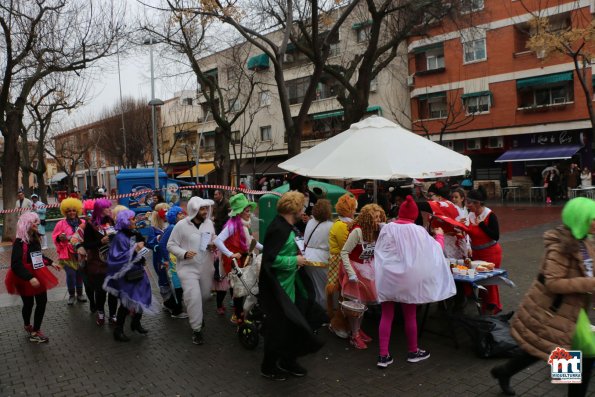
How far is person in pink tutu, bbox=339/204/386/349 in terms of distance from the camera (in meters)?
5.07

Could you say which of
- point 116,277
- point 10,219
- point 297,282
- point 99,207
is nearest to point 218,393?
point 297,282

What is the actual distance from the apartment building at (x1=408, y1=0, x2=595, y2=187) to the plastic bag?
73.6 feet

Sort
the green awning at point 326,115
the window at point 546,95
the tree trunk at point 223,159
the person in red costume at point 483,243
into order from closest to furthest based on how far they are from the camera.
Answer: the person in red costume at point 483,243, the tree trunk at point 223,159, the window at point 546,95, the green awning at point 326,115

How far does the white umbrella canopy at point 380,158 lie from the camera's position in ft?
19.1

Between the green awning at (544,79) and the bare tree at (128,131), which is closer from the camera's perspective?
the green awning at (544,79)

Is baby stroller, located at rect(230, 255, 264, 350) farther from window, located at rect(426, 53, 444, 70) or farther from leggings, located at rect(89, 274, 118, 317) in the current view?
window, located at rect(426, 53, 444, 70)

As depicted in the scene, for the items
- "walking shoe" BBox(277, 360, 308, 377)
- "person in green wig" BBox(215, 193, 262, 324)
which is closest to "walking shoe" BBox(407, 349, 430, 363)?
"walking shoe" BBox(277, 360, 308, 377)

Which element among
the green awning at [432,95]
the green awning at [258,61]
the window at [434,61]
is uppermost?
the green awning at [258,61]

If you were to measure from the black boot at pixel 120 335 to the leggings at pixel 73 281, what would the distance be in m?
2.42

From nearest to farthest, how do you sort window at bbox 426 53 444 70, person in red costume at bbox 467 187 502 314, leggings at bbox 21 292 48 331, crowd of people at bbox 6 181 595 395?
crowd of people at bbox 6 181 595 395 → leggings at bbox 21 292 48 331 → person in red costume at bbox 467 187 502 314 → window at bbox 426 53 444 70

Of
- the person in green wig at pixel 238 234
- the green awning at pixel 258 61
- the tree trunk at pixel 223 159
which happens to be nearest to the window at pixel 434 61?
the green awning at pixel 258 61

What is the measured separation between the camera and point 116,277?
581cm

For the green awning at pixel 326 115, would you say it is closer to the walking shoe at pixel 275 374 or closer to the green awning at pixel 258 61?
the green awning at pixel 258 61
